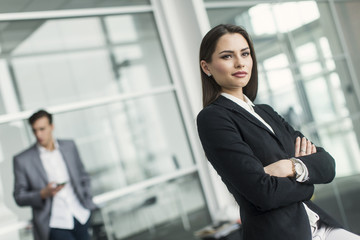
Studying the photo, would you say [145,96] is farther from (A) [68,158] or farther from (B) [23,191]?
(B) [23,191]

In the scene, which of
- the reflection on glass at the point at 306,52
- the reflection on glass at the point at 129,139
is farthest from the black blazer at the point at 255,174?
the reflection on glass at the point at 306,52

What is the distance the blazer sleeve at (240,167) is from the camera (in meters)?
1.67

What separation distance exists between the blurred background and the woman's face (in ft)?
10.3

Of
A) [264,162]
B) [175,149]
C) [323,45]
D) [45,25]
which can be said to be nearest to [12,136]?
[45,25]

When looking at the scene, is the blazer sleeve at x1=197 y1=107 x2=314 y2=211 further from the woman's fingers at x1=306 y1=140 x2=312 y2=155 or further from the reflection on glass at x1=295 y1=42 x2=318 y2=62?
the reflection on glass at x1=295 y1=42 x2=318 y2=62

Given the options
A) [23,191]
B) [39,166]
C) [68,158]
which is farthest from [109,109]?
[23,191]

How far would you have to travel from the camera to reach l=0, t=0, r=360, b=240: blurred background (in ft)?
15.5

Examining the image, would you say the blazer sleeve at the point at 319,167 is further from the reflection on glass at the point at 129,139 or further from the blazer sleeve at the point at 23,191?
the reflection on glass at the point at 129,139

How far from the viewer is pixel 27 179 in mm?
4129

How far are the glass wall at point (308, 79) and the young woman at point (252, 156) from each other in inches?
166

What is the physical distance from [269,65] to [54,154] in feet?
10.5

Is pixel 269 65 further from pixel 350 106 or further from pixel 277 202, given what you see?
pixel 277 202

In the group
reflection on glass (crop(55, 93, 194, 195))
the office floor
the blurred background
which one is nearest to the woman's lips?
the blurred background

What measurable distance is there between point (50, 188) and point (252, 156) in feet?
8.61
